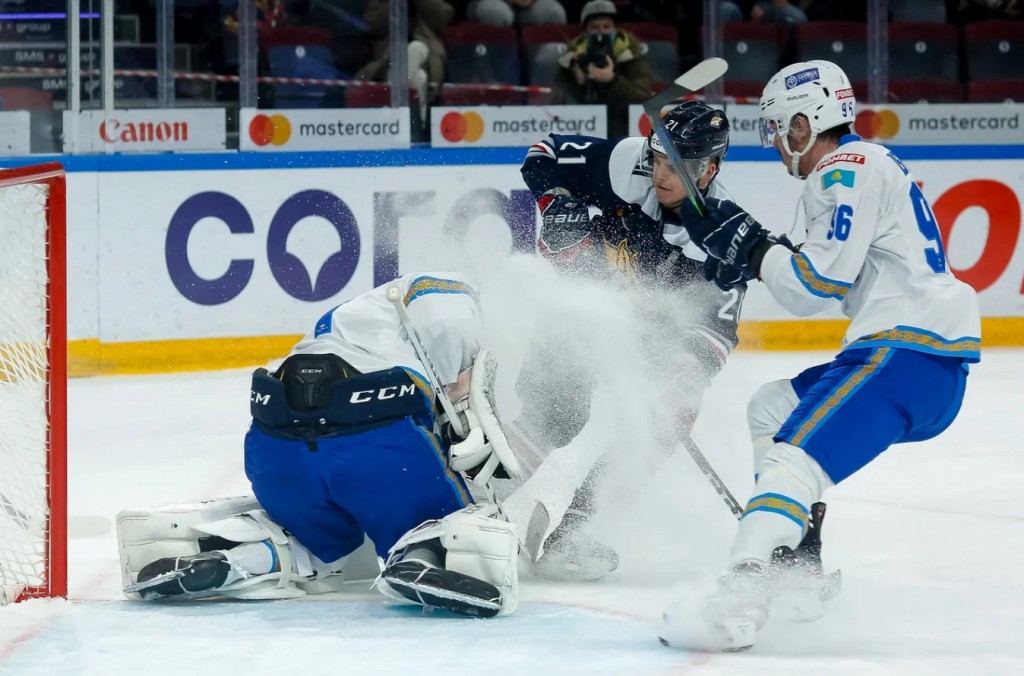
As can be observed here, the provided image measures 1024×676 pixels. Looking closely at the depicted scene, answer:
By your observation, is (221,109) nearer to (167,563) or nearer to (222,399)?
(222,399)

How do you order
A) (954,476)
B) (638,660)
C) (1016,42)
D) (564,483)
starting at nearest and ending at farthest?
(638,660) < (564,483) < (954,476) < (1016,42)

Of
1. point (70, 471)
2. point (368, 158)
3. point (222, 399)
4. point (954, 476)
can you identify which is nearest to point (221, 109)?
point (368, 158)

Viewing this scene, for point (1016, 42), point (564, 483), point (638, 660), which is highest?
point (1016, 42)

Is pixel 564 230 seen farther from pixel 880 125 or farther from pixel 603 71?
pixel 880 125

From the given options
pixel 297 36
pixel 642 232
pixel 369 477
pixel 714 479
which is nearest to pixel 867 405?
pixel 714 479

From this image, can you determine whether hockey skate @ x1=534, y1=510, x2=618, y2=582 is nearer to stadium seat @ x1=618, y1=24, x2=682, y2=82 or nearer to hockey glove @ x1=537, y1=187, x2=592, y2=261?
hockey glove @ x1=537, y1=187, x2=592, y2=261

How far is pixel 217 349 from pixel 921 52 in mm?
3530

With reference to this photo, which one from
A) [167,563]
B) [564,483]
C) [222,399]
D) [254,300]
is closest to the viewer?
[167,563]

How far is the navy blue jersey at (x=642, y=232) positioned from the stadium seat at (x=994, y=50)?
12.4ft

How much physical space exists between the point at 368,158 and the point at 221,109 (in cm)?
63

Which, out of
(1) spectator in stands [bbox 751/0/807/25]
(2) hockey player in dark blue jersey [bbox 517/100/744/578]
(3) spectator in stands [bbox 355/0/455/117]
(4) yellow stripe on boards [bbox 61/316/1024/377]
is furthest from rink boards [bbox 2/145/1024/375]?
(2) hockey player in dark blue jersey [bbox 517/100/744/578]

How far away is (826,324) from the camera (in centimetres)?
693

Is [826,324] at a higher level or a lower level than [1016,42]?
lower

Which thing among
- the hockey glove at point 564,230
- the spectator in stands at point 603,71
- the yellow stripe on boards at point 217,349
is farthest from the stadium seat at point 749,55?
the hockey glove at point 564,230
